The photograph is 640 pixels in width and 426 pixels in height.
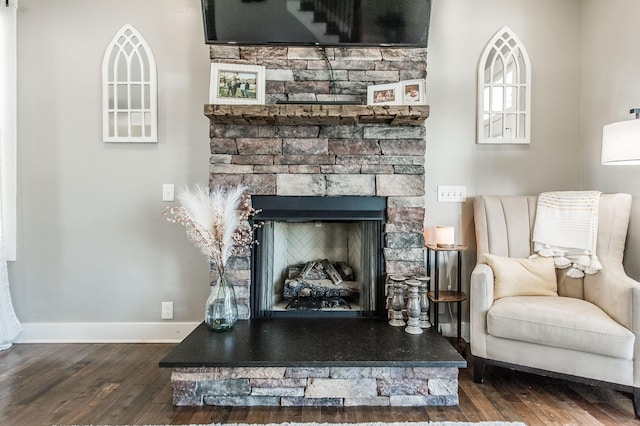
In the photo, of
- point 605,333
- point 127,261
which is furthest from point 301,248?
point 605,333

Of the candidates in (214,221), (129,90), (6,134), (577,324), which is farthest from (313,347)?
(6,134)

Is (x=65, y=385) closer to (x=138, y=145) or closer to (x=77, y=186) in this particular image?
(x=77, y=186)

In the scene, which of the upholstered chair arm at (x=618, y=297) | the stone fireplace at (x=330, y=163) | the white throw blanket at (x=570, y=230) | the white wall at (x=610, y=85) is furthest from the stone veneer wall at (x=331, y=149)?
the white wall at (x=610, y=85)

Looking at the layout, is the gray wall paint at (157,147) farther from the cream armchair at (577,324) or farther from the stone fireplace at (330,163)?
the cream armchair at (577,324)

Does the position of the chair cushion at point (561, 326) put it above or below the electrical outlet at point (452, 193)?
below

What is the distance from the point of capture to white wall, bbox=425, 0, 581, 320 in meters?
2.55

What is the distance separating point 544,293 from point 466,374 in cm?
67

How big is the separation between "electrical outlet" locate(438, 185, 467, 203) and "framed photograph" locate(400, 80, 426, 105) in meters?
0.68

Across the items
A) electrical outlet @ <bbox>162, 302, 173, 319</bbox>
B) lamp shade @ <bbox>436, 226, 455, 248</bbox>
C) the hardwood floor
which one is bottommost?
the hardwood floor

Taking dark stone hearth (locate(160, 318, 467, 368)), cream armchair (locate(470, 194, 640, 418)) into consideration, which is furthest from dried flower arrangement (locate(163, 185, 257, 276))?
cream armchair (locate(470, 194, 640, 418))

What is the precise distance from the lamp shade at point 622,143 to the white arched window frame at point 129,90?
274 cm

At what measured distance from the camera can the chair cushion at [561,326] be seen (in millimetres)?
1639

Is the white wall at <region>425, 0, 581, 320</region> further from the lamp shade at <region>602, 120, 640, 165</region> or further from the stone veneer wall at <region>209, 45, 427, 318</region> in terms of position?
the lamp shade at <region>602, 120, 640, 165</region>

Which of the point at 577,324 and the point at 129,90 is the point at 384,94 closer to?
the point at 577,324
